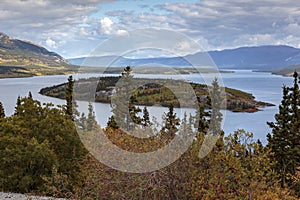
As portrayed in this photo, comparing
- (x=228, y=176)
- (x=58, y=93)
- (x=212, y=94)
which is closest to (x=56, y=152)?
(x=228, y=176)

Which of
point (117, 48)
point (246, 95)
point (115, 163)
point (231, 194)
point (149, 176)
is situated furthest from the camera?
point (246, 95)

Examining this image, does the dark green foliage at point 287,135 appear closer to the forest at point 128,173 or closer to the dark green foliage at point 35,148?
the forest at point 128,173

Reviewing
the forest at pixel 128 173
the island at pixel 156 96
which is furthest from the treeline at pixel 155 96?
the forest at pixel 128 173

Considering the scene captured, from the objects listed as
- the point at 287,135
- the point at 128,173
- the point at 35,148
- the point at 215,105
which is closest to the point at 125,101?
the point at 215,105

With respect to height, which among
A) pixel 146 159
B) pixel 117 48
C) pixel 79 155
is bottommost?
pixel 79 155

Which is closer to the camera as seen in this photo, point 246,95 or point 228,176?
point 228,176

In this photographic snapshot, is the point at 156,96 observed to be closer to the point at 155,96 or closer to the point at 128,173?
the point at 155,96

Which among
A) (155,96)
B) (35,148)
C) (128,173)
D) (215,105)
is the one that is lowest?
(35,148)

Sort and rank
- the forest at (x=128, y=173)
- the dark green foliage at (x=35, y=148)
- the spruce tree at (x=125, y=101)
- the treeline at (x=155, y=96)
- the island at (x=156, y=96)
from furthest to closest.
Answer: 1. the island at (x=156, y=96)
2. the treeline at (x=155, y=96)
3. the spruce tree at (x=125, y=101)
4. the dark green foliage at (x=35, y=148)
5. the forest at (x=128, y=173)

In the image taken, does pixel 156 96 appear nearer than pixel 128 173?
No

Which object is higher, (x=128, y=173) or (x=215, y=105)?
(x=215, y=105)

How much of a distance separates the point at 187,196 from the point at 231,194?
2750mm

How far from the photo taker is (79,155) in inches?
1005

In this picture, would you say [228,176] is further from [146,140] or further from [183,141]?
[146,140]
